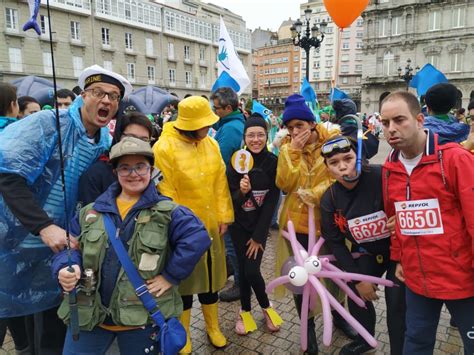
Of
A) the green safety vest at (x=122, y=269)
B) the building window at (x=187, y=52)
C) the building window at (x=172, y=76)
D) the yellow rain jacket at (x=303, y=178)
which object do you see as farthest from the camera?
the building window at (x=187, y=52)

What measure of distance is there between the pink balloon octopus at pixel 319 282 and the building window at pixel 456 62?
53.0 meters

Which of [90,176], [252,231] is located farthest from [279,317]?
[90,176]

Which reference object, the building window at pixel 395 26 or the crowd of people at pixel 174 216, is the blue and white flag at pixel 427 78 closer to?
the crowd of people at pixel 174 216

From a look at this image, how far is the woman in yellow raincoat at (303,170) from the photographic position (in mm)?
3148

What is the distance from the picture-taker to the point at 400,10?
48844mm

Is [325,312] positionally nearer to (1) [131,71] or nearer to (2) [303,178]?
(2) [303,178]

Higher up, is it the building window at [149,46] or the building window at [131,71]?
the building window at [149,46]

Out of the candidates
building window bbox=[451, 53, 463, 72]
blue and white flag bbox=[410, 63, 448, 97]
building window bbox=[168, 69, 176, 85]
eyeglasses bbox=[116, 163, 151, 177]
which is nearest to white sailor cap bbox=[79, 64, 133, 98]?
eyeglasses bbox=[116, 163, 151, 177]

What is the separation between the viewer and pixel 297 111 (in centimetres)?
313

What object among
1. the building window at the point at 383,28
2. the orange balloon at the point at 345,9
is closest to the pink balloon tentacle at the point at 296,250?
the orange balloon at the point at 345,9

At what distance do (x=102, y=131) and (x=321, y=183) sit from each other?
1.88 meters

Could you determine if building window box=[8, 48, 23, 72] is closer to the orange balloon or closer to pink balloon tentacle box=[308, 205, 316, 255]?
the orange balloon

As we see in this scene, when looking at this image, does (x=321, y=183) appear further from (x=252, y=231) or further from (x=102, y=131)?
(x=102, y=131)

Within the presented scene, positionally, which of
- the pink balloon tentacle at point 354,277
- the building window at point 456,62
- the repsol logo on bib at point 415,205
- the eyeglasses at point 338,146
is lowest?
the pink balloon tentacle at point 354,277
